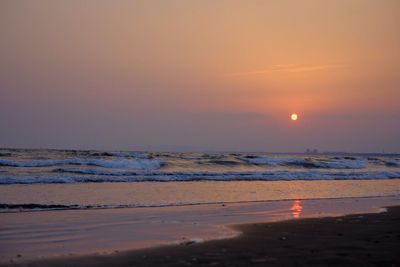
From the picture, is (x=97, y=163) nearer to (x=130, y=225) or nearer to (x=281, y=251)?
(x=130, y=225)

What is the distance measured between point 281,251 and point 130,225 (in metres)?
3.89

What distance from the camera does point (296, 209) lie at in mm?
14133

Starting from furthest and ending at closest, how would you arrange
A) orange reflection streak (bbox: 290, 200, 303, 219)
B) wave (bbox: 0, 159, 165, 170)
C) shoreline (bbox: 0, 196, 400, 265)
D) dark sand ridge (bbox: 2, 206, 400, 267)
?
1. wave (bbox: 0, 159, 165, 170)
2. orange reflection streak (bbox: 290, 200, 303, 219)
3. shoreline (bbox: 0, 196, 400, 265)
4. dark sand ridge (bbox: 2, 206, 400, 267)

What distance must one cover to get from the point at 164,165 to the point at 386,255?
1145 inches

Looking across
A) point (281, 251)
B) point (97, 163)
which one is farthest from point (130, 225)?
point (97, 163)

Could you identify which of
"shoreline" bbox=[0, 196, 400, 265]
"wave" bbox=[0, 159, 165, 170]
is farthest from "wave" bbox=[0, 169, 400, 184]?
"shoreline" bbox=[0, 196, 400, 265]

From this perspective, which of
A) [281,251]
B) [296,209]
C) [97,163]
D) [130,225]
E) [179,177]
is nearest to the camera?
[281,251]

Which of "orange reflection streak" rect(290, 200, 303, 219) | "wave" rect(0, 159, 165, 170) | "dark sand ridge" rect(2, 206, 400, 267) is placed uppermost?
"wave" rect(0, 159, 165, 170)

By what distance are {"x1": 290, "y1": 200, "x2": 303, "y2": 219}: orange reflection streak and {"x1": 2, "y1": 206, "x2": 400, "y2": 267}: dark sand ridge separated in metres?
2.13

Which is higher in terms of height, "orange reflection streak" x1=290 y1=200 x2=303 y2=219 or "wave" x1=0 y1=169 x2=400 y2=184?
"wave" x1=0 y1=169 x2=400 y2=184

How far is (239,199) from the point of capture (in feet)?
55.2

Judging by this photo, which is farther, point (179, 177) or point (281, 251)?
point (179, 177)

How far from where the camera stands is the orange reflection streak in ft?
41.5

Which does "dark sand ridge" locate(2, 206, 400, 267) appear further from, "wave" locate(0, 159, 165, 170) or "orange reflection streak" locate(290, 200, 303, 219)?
"wave" locate(0, 159, 165, 170)
